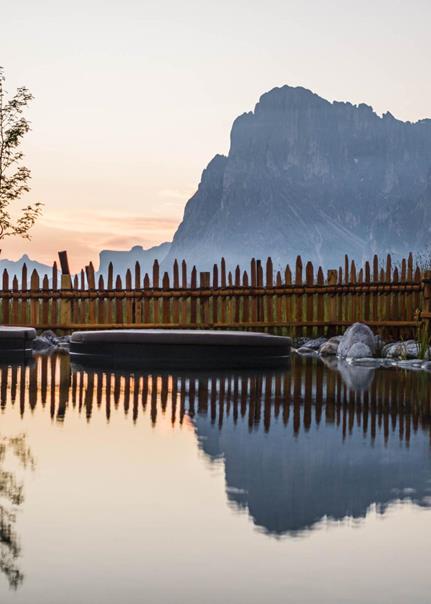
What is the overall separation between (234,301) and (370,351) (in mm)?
4529

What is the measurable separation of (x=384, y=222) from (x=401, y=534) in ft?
624

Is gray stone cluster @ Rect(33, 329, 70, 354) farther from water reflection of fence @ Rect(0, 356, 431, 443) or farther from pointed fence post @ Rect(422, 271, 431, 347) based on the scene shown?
pointed fence post @ Rect(422, 271, 431, 347)

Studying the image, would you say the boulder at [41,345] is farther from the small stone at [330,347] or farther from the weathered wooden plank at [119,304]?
the small stone at [330,347]

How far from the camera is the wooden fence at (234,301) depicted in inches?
803

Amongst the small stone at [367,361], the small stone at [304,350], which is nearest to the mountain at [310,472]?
the small stone at [367,361]

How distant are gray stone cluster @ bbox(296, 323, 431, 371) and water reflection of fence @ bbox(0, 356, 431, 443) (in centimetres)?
258

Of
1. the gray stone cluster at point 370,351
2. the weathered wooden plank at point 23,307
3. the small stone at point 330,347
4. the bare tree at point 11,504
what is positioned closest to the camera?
the bare tree at point 11,504

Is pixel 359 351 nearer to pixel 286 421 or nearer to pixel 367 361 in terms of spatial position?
pixel 367 361

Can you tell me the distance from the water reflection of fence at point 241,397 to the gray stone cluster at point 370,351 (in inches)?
101

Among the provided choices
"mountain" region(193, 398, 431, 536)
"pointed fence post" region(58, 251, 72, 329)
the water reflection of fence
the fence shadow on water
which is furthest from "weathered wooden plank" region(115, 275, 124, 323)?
"mountain" region(193, 398, 431, 536)

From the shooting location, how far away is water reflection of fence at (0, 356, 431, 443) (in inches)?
318

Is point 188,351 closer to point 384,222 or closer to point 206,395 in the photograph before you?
point 206,395

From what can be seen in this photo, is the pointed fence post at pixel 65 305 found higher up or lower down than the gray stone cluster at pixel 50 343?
Answer: higher up

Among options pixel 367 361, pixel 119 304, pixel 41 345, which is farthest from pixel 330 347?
pixel 41 345
